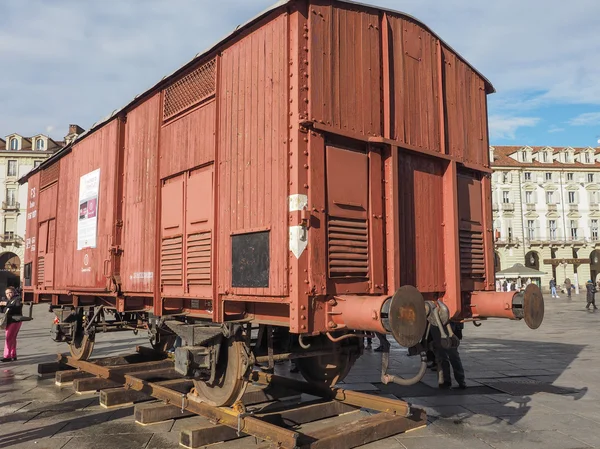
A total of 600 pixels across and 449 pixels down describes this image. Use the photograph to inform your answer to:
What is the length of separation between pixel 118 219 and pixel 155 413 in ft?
10.3

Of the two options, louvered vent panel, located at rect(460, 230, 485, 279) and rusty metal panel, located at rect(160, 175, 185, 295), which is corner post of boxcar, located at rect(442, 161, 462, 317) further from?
rusty metal panel, located at rect(160, 175, 185, 295)

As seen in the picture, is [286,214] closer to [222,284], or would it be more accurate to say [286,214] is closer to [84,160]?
[222,284]

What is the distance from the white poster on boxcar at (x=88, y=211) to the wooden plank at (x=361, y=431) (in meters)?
5.34

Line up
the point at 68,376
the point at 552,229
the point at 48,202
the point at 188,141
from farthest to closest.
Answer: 1. the point at 552,229
2. the point at 48,202
3. the point at 68,376
4. the point at 188,141

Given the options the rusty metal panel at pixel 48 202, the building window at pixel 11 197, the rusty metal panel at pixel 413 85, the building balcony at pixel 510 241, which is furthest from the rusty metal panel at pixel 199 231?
the building window at pixel 11 197

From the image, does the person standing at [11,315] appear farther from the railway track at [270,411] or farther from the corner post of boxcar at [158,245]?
the corner post of boxcar at [158,245]

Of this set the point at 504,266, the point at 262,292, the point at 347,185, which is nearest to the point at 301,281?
the point at 262,292

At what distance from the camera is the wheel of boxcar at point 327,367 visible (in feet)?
20.6

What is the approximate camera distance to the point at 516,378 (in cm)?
882

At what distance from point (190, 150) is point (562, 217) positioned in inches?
2442

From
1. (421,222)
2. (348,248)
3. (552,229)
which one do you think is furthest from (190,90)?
(552,229)

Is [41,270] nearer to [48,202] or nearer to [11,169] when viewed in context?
[48,202]

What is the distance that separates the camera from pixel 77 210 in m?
9.12

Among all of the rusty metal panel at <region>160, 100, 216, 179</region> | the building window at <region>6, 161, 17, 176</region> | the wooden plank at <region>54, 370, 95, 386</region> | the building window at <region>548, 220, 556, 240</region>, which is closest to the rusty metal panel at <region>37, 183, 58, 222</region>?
the wooden plank at <region>54, 370, 95, 386</region>
